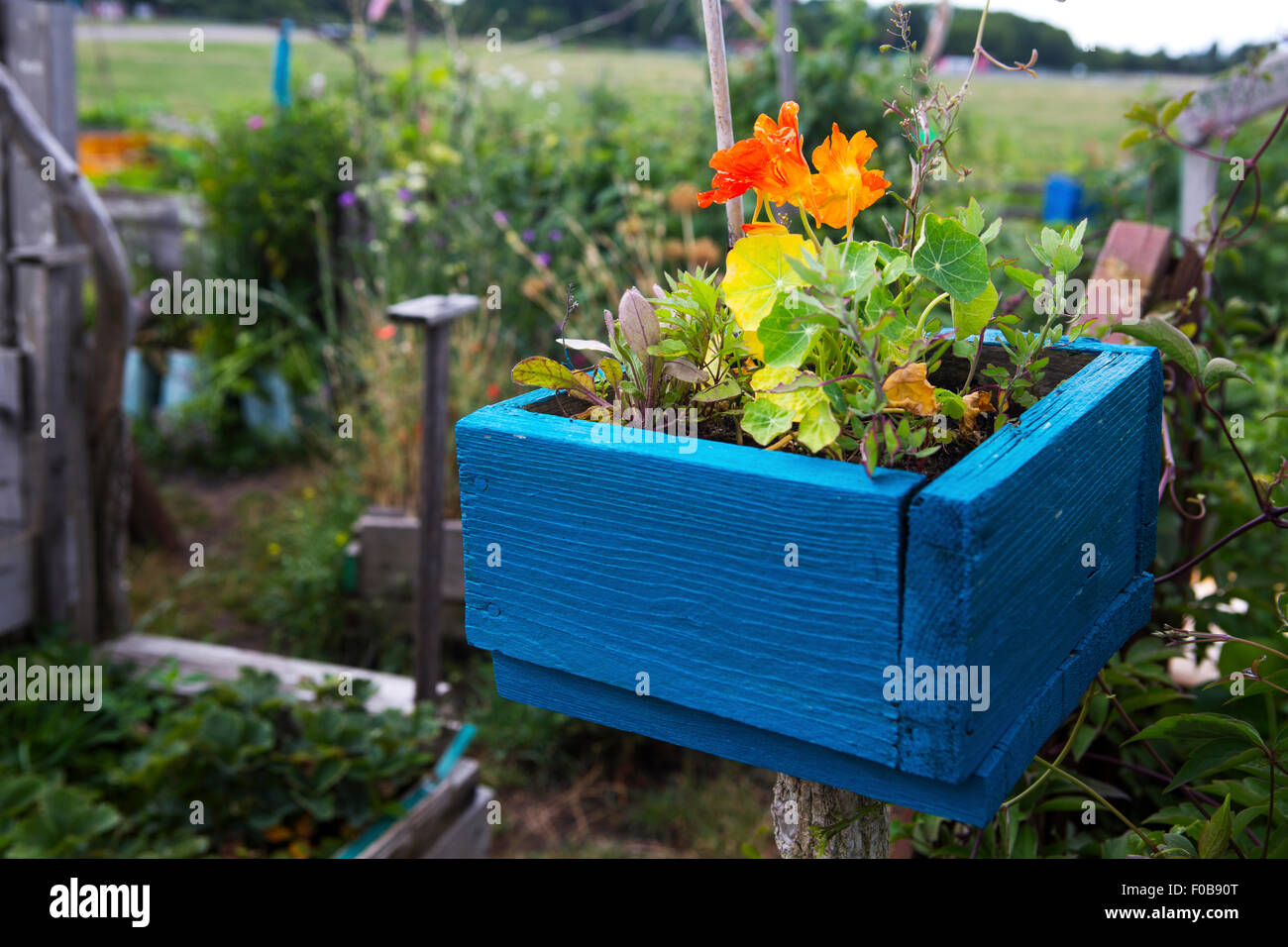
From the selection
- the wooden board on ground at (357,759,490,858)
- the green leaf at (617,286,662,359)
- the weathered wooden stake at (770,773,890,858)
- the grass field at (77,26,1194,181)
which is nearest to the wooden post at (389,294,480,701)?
the wooden board on ground at (357,759,490,858)

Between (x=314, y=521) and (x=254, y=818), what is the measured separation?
1.80 metres

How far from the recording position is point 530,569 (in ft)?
2.66

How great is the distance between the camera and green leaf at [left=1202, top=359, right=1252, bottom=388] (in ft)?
3.17

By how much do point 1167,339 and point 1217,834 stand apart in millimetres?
456

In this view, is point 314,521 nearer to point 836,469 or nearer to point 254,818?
point 254,818

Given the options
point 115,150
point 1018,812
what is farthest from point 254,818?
point 115,150

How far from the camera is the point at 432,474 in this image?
8.03 ft

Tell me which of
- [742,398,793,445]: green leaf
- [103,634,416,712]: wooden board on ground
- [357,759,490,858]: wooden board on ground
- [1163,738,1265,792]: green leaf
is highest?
[742,398,793,445]: green leaf

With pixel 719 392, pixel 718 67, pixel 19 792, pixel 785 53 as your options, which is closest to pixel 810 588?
pixel 719 392

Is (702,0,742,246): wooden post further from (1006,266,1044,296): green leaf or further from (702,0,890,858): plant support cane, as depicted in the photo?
(1006,266,1044,296): green leaf

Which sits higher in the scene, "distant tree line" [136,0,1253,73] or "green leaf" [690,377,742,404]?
"distant tree line" [136,0,1253,73]

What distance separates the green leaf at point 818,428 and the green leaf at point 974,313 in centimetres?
18

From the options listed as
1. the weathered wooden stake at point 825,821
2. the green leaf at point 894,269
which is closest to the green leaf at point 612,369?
the green leaf at point 894,269

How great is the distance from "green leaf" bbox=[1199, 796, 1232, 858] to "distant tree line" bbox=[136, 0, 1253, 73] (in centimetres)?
241
